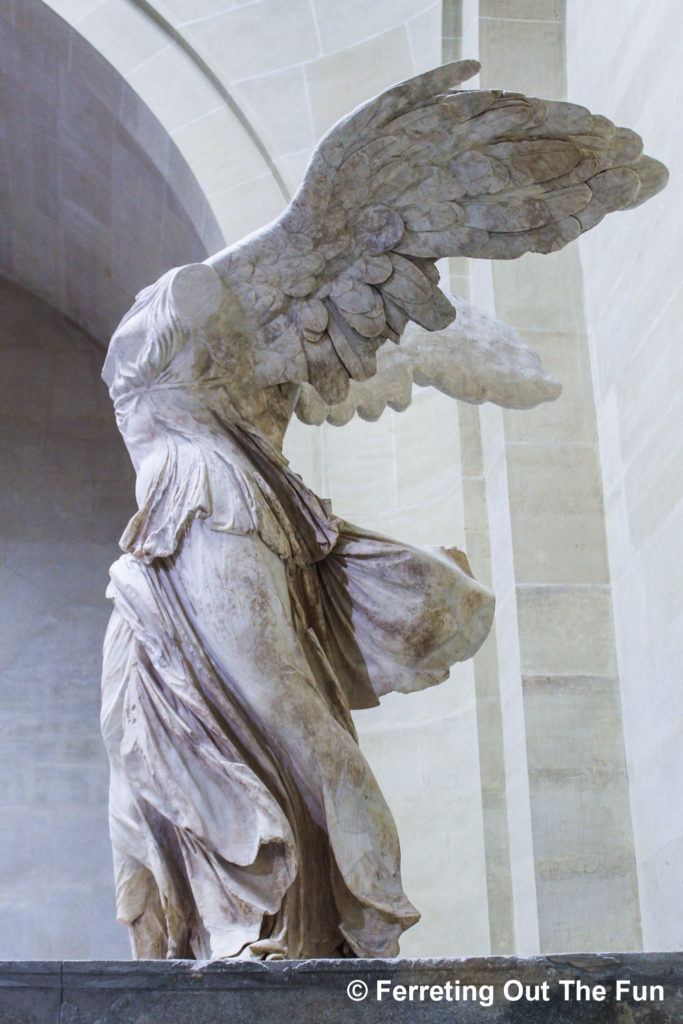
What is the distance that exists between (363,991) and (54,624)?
17.6ft

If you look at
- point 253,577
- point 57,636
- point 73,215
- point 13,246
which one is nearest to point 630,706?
point 253,577

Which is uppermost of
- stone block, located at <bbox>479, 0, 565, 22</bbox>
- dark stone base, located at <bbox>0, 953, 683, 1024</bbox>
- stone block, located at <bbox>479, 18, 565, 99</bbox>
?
stone block, located at <bbox>479, 0, 565, 22</bbox>

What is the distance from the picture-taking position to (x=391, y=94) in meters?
3.15

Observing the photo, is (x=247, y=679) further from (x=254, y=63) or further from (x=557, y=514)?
(x=254, y=63)

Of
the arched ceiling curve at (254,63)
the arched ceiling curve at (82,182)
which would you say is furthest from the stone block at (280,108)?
the arched ceiling curve at (82,182)

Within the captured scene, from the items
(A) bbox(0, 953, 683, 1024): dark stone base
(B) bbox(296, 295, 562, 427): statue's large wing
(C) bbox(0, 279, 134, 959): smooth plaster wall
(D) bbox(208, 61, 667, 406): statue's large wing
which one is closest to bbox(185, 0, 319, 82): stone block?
(C) bbox(0, 279, 134, 959): smooth plaster wall

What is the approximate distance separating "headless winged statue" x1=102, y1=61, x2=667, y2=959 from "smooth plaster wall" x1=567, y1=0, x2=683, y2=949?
1372mm

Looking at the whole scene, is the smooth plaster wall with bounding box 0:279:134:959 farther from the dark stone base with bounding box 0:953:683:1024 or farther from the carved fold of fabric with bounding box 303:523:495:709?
the dark stone base with bounding box 0:953:683:1024

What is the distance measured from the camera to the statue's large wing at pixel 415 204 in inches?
125

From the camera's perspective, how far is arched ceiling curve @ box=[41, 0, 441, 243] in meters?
5.91

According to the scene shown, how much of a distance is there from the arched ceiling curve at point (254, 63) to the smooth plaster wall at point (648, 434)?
1.14 meters

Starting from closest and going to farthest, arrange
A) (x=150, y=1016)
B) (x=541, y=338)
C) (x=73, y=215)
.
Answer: (x=150, y=1016) < (x=541, y=338) < (x=73, y=215)

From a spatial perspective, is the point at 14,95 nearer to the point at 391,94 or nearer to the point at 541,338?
the point at 541,338

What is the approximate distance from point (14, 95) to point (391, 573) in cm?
446
